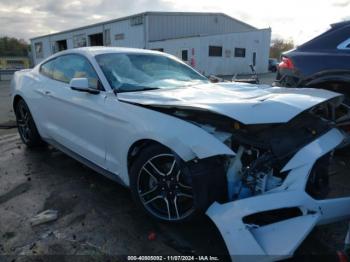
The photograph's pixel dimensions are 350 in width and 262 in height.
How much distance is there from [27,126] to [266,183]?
4.01 metres

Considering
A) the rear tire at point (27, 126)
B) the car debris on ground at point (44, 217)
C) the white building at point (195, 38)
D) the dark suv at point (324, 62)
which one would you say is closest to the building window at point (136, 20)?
the white building at point (195, 38)

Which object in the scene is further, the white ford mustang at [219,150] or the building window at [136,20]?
the building window at [136,20]

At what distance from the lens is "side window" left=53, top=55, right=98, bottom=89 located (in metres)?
3.65

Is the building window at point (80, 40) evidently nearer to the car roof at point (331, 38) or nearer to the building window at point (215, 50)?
the building window at point (215, 50)

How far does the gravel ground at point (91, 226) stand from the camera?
2.63 metres

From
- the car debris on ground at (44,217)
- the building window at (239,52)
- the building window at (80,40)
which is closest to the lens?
the car debris on ground at (44,217)

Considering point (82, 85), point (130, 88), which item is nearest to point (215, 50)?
point (130, 88)

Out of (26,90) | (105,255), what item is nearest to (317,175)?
(105,255)

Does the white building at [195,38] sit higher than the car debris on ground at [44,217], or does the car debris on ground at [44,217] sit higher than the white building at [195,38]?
the white building at [195,38]

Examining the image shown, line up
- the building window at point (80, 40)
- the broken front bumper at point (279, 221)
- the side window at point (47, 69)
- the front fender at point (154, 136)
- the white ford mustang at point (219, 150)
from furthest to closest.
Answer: the building window at point (80, 40) < the side window at point (47, 69) < the front fender at point (154, 136) < the white ford mustang at point (219, 150) < the broken front bumper at point (279, 221)

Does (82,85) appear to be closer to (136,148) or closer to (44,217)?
(136,148)

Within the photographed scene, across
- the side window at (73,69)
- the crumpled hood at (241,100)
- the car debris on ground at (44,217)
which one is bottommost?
the car debris on ground at (44,217)

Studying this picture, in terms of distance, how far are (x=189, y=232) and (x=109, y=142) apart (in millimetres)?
1149

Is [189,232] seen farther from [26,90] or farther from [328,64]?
[26,90]
